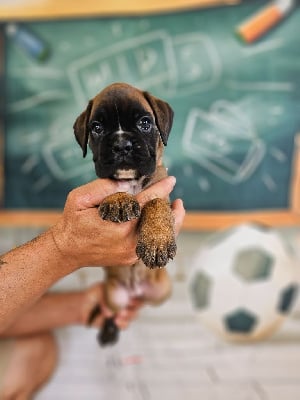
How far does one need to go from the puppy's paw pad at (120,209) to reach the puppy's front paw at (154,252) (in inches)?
1.5

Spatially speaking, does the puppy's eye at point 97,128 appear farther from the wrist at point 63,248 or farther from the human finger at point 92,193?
the wrist at point 63,248

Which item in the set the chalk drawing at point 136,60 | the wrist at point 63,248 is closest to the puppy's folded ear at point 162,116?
the wrist at point 63,248

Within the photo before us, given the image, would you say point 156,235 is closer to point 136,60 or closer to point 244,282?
point 136,60

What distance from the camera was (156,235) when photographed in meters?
0.72

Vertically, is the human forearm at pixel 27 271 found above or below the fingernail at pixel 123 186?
below

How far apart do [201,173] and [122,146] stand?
819 mm

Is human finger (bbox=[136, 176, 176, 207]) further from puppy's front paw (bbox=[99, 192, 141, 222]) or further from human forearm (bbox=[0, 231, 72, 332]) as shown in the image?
human forearm (bbox=[0, 231, 72, 332])

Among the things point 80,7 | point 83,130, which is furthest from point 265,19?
point 83,130

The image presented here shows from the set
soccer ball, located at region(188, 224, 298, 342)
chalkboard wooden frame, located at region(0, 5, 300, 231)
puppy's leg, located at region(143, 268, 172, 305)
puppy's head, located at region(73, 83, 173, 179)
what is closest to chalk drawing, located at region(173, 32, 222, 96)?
chalkboard wooden frame, located at region(0, 5, 300, 231)

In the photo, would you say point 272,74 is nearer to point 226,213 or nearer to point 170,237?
point 226,213

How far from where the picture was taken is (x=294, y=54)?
151 cm

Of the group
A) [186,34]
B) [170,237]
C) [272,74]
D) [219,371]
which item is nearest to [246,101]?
[272,74]

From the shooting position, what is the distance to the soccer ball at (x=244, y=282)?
147cm

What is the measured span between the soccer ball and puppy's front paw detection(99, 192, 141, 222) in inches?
29.7
